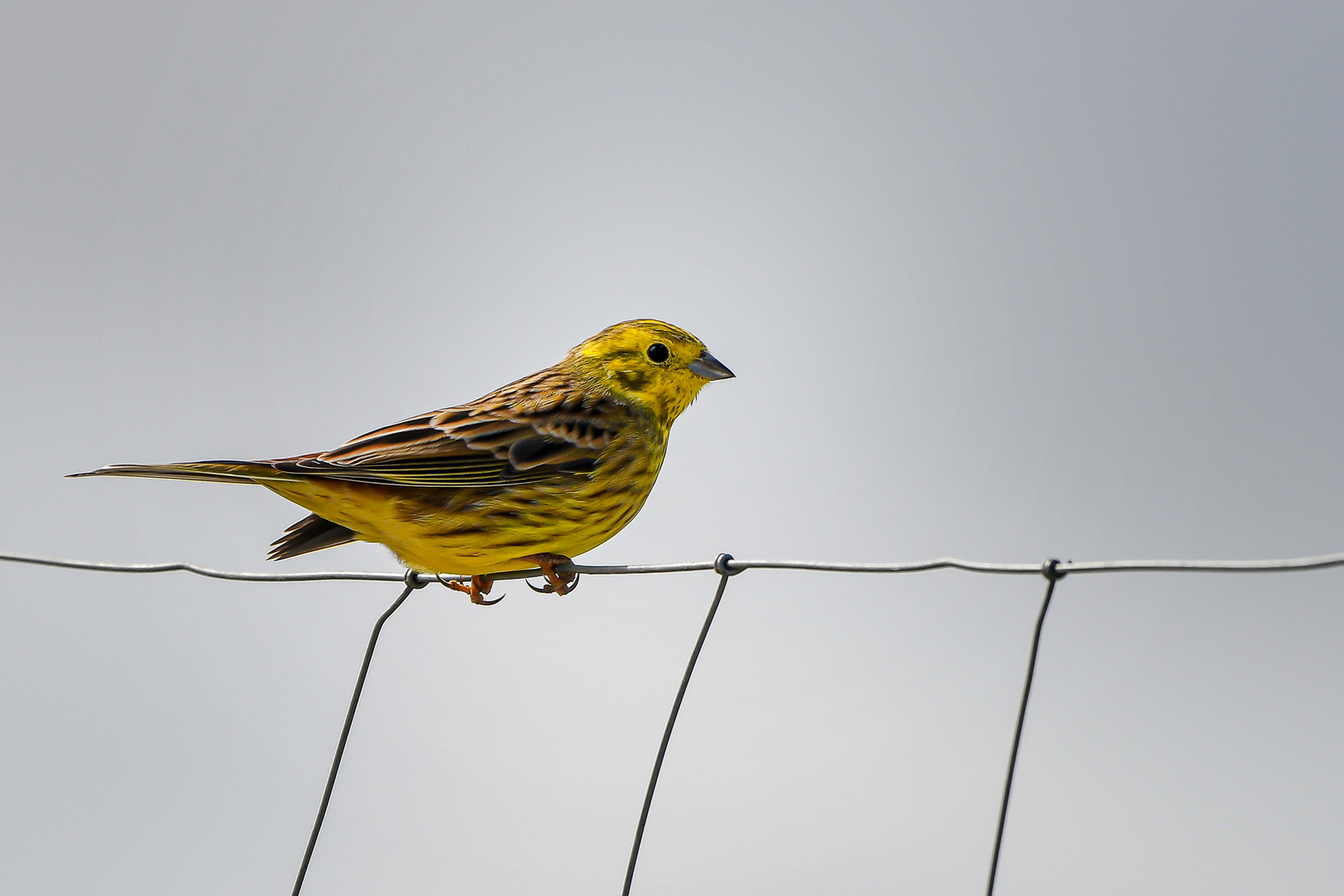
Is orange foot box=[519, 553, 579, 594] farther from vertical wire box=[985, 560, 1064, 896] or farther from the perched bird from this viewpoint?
vertical wire box=[985, 560, 1064, 896]

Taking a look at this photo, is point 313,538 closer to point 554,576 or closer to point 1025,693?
point 554,576

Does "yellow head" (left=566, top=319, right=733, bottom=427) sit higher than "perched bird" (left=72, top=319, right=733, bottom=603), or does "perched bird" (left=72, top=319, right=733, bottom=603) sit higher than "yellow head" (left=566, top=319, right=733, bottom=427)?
"yellow head" (left=566, top=319, right=733, bottom=427)

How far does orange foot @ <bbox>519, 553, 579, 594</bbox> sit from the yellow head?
791mm

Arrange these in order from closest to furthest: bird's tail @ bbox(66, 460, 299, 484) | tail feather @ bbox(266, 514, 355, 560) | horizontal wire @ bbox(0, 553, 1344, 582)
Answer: horizontal wire @ bbox(0, 553, 1344, 582), bird's tail @ bbox(66, 460, 299, 484), tail feather @ bbox(266, 514, 355, 560)

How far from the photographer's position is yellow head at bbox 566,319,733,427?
4727 millimetres

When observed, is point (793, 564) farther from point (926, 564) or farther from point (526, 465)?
point (526, 465)

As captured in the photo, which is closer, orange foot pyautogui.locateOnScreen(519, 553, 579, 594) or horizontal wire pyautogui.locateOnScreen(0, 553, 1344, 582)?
horizontal wire pyautogui.locateOnScreen(0, 553, 1344, 582)

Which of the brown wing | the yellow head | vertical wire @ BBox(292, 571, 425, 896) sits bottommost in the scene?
vertical wire @ BBox(292, 571, 425, 896)

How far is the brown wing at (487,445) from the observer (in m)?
4.16

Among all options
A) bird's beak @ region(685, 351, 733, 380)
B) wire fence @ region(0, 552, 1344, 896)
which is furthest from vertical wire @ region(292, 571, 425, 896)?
bird's beak @ region(685, 351, 733, 380)

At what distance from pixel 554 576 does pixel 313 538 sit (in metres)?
0.93

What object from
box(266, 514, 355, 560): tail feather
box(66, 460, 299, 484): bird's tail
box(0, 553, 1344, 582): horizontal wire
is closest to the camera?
box(0, 553, 1344, 582): horizontal wire

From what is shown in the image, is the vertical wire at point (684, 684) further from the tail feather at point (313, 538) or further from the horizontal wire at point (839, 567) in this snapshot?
the tail feather at point (313, 538)

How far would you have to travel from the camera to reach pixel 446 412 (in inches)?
179
